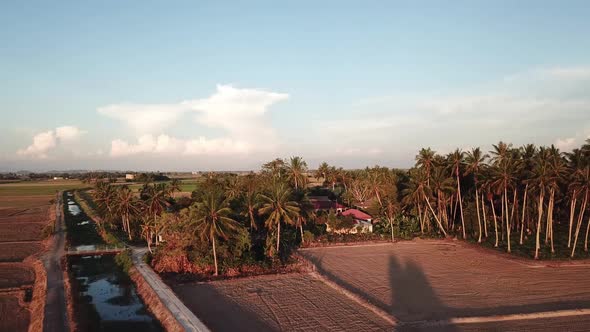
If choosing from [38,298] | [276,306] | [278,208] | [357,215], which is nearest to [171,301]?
[276,306]

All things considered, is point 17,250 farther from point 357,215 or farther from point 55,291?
point 357,215

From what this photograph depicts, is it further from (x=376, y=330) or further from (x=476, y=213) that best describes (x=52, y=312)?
(x=476, y=213)

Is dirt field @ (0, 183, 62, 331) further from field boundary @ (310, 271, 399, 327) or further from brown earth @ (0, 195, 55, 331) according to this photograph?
field boundary @ (310, 271, 399, 327)

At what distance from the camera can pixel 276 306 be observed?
74.6 ft

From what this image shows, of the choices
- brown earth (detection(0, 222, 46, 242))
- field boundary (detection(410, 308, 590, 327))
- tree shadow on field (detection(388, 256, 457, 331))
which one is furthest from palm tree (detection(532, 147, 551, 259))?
brown earth (detection(0, 222, 46, 242))

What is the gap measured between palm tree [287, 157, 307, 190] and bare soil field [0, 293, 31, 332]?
3972 centimetres

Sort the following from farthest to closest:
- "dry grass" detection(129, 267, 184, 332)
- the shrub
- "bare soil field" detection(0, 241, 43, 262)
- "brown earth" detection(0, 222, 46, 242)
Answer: "brown earth" detection(0, 222, 46, 242) < "bare soil field" detection(0, 241, 43, 262) < the shrub < "dry grass" detection(129, 267, 184, 332)

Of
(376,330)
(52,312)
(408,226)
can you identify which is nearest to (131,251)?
(52,312)

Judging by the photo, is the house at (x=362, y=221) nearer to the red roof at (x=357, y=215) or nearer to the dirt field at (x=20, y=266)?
the red roof at (x=357, y=215)

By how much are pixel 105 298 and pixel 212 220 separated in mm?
8417

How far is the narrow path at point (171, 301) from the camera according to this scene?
19.6 meters

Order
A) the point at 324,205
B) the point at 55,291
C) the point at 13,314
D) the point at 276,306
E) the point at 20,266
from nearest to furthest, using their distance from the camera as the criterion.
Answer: the point at 13,314 → the point at 276,306 → the point at 55,291 → the point at 20,266 → the point at 324,205

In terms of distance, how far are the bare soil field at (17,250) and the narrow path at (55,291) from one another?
4.92 ft

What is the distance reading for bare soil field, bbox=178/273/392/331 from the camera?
19906 mm
